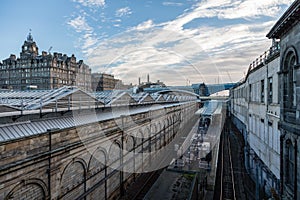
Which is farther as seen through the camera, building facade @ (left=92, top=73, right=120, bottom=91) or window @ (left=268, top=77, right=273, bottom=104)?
building facade @ (left=92, top=73, right=120, bottom=91)

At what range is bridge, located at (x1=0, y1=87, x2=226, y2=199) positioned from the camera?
643 cm

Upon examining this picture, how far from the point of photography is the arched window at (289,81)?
955cm

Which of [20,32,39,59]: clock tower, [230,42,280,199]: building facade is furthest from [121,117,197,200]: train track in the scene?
[20,32,39,59]: clock tower

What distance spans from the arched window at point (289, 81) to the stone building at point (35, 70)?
175 feet

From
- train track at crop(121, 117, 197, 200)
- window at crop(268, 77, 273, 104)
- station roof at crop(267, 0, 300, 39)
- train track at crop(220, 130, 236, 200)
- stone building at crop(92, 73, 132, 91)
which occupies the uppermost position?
stone building at crop(92, 73, 132, 91)

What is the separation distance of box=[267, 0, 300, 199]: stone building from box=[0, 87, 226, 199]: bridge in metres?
A: 8.66

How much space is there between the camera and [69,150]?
8383 mm

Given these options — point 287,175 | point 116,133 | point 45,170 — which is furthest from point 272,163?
point 45,170

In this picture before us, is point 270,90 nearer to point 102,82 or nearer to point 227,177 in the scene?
point 227,177

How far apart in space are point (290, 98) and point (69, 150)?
9.99 meters

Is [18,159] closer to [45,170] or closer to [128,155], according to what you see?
[45,170]

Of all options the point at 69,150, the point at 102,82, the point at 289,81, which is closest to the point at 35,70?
the point at 102,82

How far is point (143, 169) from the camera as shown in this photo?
17047mm

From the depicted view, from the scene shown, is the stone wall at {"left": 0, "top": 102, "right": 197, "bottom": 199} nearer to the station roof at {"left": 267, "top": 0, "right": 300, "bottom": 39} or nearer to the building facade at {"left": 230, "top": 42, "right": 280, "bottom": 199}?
the building facade at {"left": 230, "top": 42, "right": 280, "bottom": 199}
